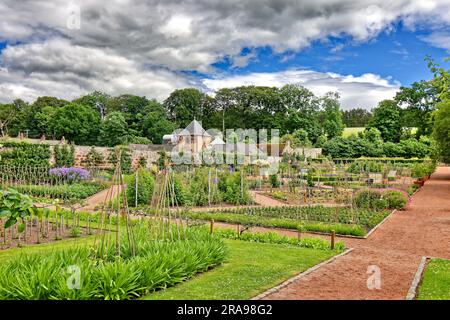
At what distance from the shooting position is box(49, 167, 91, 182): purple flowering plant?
22547mm

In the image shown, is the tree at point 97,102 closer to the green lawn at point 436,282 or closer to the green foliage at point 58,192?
the green foliage at point 58,192

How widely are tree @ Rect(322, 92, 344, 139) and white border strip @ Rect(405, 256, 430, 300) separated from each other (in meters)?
57.2

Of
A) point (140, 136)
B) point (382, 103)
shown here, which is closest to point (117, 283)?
point (140, 136)

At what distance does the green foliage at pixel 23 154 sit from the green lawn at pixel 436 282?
2333 cm

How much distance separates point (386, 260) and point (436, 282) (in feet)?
5.89

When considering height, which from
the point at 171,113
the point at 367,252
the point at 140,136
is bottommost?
the point at 367,252

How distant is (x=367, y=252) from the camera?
943 centimetres

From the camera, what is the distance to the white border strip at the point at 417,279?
6.13 meters

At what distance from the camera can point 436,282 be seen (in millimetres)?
6836

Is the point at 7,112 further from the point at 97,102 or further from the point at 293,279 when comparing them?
the point at 293,279

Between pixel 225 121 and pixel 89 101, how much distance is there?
910 inches

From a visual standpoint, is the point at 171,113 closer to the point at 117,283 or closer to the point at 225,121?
the point at 225,121

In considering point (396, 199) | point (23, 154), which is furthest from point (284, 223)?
point (23, 154)

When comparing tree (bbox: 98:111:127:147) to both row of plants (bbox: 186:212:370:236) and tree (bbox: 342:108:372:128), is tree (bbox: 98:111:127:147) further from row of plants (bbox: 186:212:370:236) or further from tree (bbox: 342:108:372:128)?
tree (bbox: 342:108:372:128)
